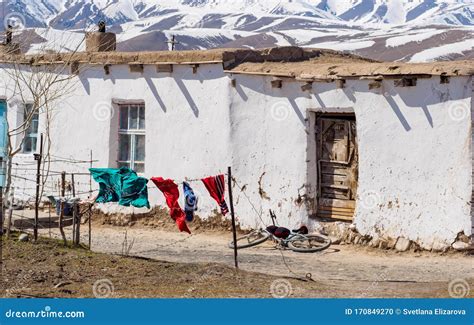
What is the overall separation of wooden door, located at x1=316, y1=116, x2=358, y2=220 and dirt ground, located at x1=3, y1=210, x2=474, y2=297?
0.95 m

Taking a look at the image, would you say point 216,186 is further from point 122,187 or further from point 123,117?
point 123,117

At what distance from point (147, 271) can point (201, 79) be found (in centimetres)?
577

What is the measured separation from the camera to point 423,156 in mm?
15281

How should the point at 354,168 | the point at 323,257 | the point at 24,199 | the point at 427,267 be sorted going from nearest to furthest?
the point at 427,267 < the point at 323,257 < the point at 354,168 < the point at 24,199

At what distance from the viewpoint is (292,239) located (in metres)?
16.1

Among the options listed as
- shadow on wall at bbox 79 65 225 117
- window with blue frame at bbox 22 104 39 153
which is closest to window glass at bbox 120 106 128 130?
shadow on wall at bbox 79 65 225 117

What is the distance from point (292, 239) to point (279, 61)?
3.86 meters

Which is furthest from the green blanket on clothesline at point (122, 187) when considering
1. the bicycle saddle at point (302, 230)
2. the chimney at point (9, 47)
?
the chimney at point (9, 47)

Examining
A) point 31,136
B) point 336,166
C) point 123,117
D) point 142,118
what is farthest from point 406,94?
point 31,136

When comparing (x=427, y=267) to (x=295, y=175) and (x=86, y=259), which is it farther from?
(x=86, y=259)

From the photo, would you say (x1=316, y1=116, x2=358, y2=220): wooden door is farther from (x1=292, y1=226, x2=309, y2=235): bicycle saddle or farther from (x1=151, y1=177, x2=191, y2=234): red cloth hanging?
(x1=151, y1=177, x2=191, y2=234): red cloth hanging

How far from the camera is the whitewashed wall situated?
15070mm

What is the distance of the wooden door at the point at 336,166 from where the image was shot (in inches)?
651

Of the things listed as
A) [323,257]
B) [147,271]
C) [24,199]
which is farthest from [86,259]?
[24,199]
